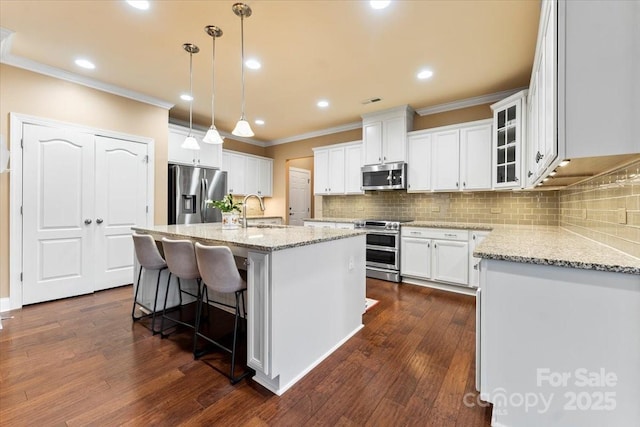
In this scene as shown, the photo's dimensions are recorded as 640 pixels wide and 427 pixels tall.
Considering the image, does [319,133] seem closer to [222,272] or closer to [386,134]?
[386,134]

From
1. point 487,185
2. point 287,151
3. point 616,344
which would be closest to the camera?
point 616,344

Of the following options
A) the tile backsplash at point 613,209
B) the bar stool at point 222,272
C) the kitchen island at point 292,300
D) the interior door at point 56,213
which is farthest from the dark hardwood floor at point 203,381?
the tile backsplash at point 613,209

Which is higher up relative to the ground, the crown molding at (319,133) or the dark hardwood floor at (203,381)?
the crown molding at (319,133)

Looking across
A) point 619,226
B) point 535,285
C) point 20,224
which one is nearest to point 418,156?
point 619,226

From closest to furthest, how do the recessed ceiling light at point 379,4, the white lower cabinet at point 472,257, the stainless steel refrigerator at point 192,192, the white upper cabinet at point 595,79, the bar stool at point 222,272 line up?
the white upper cabinet at point 595,79 < the bar stool at point 222,272 < the recessed ceiling light at point 379,4 < the white lower cabinet at point 472,257 < the stainless steel refrigerator at point 192,192

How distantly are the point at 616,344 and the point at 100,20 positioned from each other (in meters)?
3.99

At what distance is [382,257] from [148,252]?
311 cm

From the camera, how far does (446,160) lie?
399cm

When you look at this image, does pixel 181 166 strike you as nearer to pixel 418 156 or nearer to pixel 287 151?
pixel 287 151

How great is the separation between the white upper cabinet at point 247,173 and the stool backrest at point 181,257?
3.42 metres

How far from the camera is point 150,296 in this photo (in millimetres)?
2965

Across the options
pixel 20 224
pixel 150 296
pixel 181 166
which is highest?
pixel 181 166

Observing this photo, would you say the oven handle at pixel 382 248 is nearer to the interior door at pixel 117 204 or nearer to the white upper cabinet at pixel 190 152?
the white upper cabinet at pixel 190 152

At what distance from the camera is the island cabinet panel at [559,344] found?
3.79ft
